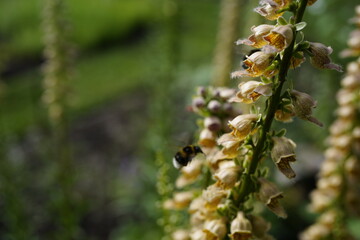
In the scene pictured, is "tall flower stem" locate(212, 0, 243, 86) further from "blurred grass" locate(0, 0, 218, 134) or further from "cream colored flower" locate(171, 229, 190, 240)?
"blurred grass" locate(0, 0, 218, 134)

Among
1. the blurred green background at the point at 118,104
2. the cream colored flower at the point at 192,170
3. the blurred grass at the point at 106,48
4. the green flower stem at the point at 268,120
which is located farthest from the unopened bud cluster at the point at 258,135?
the blurred grass at the point at 106,48

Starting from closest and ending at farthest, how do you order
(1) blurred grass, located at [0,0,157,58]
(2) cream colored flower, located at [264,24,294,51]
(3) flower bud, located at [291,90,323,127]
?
(2) cream colored flower, located at [264,24,294,51] → (3) flower bud, located at [291,90,323,127] → (1) blurred grass, located at [0,0,157,58]

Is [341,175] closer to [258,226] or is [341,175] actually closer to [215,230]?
[258,226]

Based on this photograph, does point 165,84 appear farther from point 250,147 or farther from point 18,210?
point 250,147

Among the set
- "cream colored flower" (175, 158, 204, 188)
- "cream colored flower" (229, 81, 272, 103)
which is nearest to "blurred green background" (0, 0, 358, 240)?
"cream colored flower" (175, 158, 204, 188)

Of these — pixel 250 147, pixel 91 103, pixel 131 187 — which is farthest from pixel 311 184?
pixel 250 147

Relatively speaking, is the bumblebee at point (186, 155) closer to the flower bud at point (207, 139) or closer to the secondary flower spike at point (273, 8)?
the flower bud at point (207, 139)
